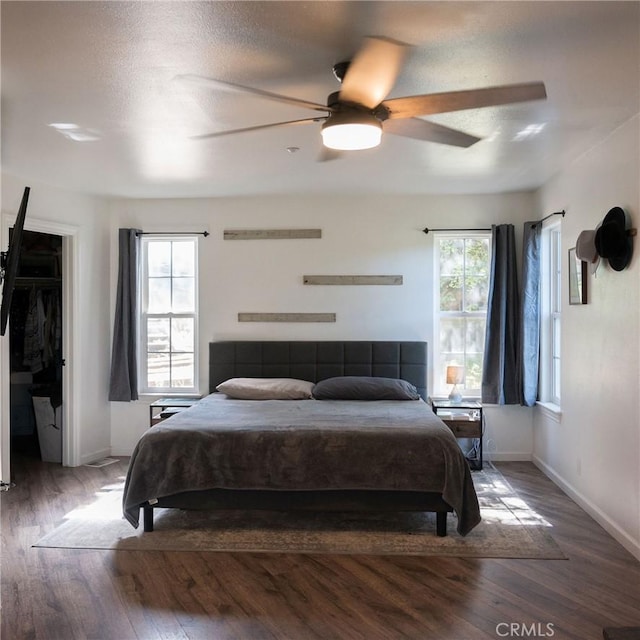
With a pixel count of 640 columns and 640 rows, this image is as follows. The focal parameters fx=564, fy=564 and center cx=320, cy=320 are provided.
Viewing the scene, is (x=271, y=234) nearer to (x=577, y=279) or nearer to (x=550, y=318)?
(x=550, y=318)

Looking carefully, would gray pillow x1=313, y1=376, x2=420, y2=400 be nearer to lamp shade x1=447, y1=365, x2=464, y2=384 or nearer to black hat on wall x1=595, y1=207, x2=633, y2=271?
lamp shade x1=447, y1=365, x2=464, y2=384

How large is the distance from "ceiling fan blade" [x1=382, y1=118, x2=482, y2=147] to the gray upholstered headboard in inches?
117

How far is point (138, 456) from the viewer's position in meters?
3.72

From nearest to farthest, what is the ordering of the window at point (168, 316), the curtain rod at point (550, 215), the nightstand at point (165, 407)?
1. the curtain rod at point (550, 215)
2. the nightstand at point (165, 407)
3. the window at point (168, 316)

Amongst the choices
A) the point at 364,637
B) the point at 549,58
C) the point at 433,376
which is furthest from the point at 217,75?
the point at 433,376

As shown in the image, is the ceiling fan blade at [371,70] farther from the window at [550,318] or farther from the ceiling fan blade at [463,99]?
the window at [550,318]

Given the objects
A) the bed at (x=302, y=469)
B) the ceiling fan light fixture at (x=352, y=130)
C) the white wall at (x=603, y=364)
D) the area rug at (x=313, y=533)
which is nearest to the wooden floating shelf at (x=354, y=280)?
the white wall at (x=603, y=364)

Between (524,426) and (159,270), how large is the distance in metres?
4.09

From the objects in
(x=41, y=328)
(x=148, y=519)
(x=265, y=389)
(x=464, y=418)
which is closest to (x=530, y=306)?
(x=464, y=418)

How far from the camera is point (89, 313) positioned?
563 cm

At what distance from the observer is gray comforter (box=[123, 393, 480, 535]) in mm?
3596

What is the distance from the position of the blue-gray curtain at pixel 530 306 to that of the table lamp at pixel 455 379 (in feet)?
1.93

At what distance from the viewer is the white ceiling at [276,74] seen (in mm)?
2172

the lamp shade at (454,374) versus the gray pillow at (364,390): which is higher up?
the lamp shade at (454,374)
